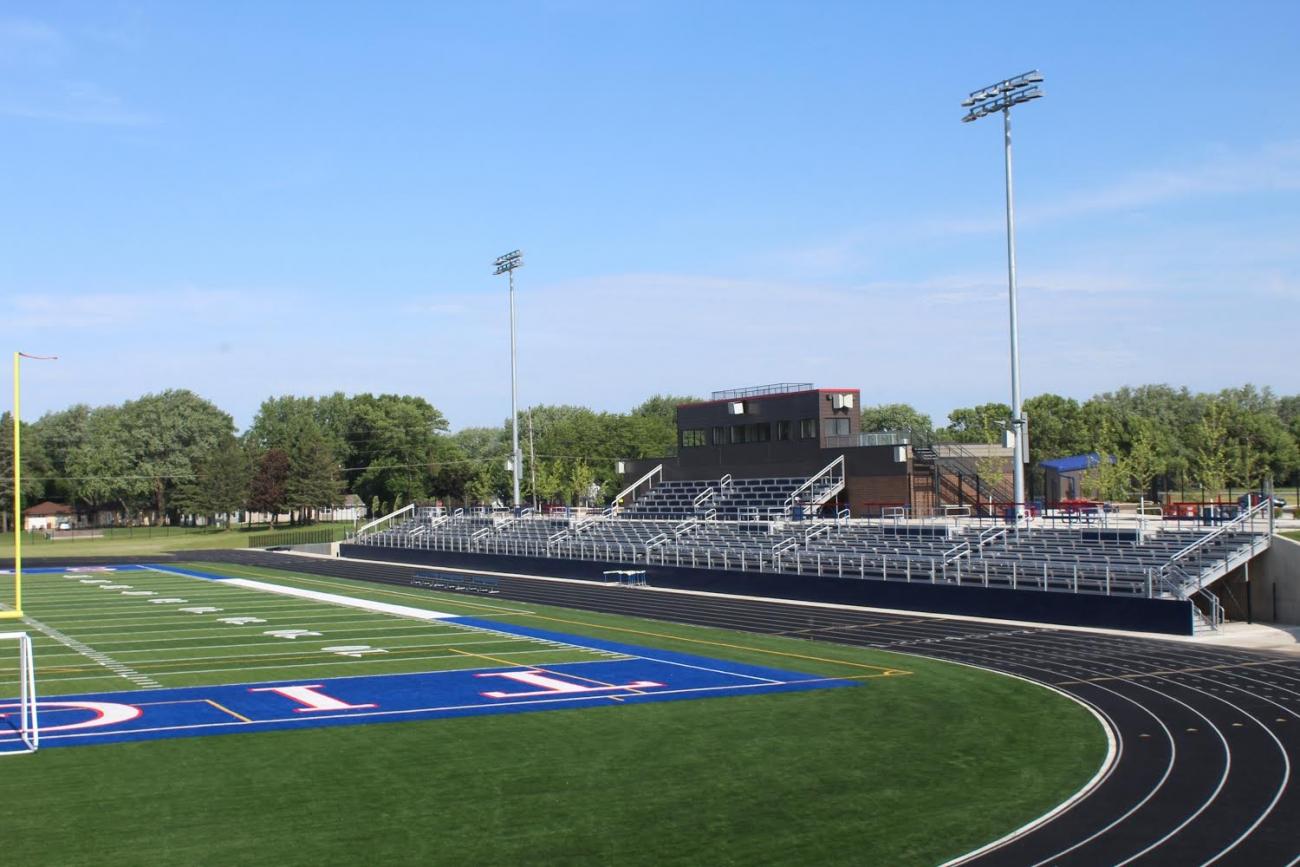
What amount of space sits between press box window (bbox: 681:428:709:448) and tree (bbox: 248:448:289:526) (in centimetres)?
5442

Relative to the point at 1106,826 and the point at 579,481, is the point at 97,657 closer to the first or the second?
the point at 1106,826

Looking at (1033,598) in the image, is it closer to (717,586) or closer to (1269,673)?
(1269,673)

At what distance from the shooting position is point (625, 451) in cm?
10781

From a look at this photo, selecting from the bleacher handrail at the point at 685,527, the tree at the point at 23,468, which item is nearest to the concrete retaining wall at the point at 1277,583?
the bleacher handrail at the point at 685,527

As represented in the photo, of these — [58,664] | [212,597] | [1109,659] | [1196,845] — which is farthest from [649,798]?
[212,597]

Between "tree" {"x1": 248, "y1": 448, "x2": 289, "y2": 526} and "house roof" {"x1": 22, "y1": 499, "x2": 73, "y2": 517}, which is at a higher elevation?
"tree" {"x1": 248, "y1": 448, "x2": 289, "y2": 526}

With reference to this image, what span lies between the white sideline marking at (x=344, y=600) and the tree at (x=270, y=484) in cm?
5341

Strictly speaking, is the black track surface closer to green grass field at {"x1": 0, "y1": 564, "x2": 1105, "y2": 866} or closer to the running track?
the running track

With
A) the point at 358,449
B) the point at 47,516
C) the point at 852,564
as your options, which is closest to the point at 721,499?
the point at 852,564

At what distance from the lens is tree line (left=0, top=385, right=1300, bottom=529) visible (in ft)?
320

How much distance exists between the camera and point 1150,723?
16.9m

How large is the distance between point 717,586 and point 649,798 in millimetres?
27918

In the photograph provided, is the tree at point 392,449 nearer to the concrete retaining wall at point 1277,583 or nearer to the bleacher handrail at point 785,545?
the bleacher handrail at point 785,545

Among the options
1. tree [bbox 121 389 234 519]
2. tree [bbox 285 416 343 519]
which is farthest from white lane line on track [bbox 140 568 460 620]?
tree [bbox 121 389 234 519]
